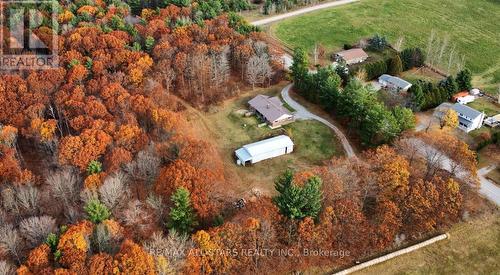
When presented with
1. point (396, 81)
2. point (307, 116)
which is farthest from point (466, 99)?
point (307, 116)

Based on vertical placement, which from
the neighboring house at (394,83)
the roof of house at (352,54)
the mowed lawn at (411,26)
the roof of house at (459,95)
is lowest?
the roof of house at (459,95)

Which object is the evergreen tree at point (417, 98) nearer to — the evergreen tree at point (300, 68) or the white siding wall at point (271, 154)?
the evergreen tree at point (300, 68)

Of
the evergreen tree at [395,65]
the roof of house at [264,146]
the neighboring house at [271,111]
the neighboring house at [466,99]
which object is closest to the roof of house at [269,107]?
the neighboring house at [271,111]

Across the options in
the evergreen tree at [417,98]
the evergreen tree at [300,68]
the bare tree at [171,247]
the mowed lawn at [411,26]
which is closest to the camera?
the bare tree at [171,247]

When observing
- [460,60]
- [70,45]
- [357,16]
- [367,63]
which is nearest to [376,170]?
[367,63]

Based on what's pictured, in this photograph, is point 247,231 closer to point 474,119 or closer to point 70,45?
point 474,119

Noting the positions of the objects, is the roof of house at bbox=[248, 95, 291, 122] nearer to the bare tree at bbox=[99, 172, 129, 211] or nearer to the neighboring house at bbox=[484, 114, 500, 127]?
the bare tree at bbox=[99, 172, 129, 211]
